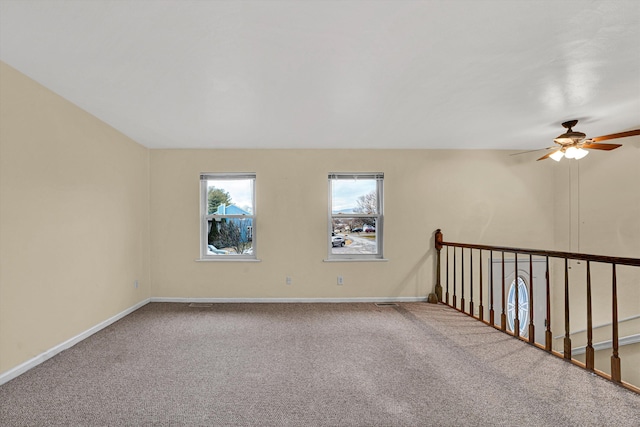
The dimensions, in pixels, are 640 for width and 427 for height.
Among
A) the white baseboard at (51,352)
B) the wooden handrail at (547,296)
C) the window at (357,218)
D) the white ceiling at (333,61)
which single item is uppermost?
the white ceiling at (333,61)

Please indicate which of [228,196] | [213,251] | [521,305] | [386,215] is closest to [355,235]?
[386,215]

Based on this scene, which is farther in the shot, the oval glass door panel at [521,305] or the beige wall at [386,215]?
the oval glass door panel at [521,305]

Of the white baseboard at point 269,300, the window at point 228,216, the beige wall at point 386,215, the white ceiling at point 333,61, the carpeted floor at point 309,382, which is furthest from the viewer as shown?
the window at point 228,216

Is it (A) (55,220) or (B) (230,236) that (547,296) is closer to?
(B) (230,236)

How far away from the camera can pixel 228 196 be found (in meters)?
4.45

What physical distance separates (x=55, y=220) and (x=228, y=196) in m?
2.12

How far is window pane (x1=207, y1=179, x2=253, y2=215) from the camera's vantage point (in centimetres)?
444

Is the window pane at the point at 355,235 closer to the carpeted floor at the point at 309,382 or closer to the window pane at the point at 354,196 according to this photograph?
the window pane at the point at 354,196

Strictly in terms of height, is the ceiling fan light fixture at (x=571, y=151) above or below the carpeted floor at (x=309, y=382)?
above

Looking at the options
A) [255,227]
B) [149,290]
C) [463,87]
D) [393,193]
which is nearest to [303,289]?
[255,227]

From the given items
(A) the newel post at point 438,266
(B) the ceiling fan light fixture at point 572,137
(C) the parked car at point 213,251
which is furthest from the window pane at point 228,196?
(B) the ceiling fan light fixture at point 572,137

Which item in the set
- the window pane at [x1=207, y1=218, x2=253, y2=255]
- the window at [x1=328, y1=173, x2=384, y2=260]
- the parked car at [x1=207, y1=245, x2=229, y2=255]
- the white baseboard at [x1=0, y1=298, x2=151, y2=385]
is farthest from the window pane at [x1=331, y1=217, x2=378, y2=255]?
the white baseboard at [x1=0, y1=298, x2=151, y2=385]

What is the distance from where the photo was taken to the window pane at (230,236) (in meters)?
4.42

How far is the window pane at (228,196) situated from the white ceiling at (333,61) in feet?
3.84
